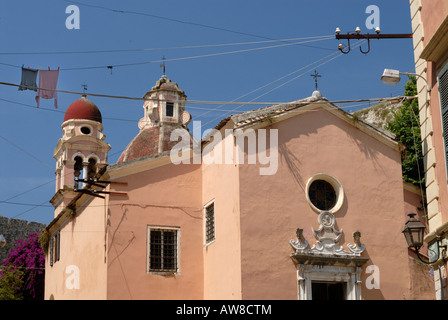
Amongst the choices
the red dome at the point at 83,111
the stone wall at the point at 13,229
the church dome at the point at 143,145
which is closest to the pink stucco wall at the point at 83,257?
the church dome at the point at 143,145

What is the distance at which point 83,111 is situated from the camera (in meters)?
43.8

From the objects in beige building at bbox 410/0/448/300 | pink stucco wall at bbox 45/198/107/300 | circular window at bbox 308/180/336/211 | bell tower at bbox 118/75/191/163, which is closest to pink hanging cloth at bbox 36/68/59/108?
pink stucco wall at bbox 45/198/107/300

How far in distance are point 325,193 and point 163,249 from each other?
5147 mm

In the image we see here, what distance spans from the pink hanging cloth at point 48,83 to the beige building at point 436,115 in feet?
28.9

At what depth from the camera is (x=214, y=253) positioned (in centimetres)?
2234

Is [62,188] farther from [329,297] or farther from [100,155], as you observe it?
[329,297]

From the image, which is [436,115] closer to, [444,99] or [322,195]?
[444,99]

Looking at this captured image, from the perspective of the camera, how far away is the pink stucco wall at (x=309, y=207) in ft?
69.0

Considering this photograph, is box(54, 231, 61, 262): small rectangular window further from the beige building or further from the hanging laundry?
the beige building

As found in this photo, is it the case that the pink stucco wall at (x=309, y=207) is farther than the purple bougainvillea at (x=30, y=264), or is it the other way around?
the purple bougainvillea at (x=30, y=264)

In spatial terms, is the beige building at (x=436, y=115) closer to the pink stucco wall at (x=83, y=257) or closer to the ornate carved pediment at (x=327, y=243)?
the ornate carved pediment at (x=327, y=243)

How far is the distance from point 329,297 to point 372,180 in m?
3.79

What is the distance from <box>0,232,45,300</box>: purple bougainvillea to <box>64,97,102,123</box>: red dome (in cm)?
738

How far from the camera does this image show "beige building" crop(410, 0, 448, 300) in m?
12.9
